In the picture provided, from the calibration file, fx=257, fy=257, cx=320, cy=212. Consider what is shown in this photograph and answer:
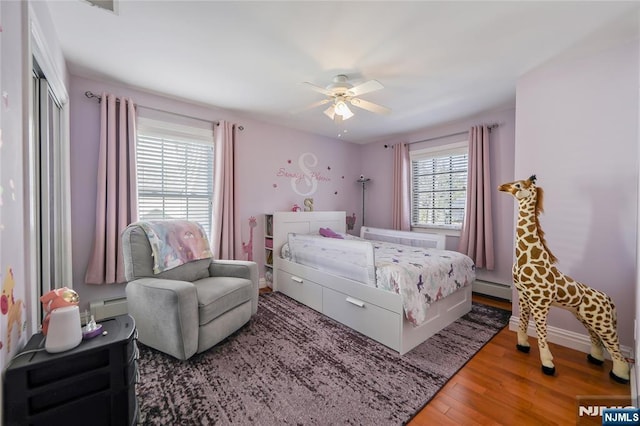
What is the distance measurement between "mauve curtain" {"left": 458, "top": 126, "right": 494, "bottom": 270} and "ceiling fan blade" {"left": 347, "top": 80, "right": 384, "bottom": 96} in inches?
77.8

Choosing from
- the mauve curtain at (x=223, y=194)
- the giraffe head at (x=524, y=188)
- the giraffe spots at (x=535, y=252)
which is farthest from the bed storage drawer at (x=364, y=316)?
the mauve curtain at (x=223, y=194)

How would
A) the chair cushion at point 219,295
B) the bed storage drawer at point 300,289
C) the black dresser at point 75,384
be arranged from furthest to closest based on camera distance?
the bed storage drawer at point 300,289 → the chair cushion at point 219,295 → the black dresser at point 75,384

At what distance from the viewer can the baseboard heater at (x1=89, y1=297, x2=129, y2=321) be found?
237 cm

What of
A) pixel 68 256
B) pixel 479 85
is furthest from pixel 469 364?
pixel 68 256

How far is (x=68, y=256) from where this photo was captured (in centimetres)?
218

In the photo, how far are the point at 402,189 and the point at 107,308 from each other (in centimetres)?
387

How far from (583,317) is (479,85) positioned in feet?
6.88

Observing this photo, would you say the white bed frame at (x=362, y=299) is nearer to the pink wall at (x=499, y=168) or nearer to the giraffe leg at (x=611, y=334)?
the pink wall at (x=499, y=168)

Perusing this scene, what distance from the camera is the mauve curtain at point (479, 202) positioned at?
315 centimetres

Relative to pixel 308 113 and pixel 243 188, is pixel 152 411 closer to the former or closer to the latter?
pixel 243 188

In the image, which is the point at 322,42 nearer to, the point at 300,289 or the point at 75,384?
the point at 75,384

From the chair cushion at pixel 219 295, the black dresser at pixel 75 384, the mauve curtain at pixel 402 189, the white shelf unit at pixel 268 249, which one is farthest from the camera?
the mauve curtain at pixel 402 189

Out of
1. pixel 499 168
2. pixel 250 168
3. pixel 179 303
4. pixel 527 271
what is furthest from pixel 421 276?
pixel 250 168

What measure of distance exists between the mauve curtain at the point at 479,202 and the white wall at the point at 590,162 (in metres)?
0.95
